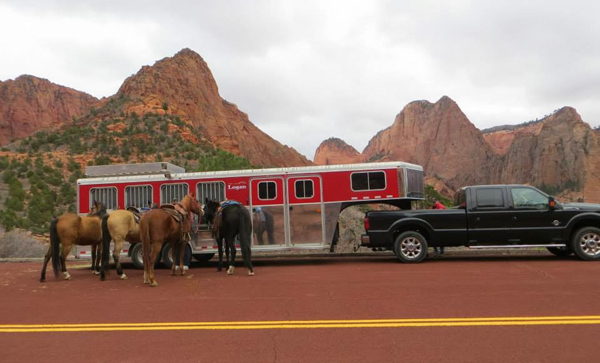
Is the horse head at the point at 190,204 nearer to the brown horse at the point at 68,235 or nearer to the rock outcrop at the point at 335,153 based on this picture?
the brown horse at the point at 68,235

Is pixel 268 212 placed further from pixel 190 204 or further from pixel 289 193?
pixel 190 204

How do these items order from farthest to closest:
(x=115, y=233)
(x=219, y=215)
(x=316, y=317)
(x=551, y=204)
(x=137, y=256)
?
(x=137, y=256) → (x=551, y=204) → (x=219, y=215) → (x=115, y=233) → (x=316, y=317)

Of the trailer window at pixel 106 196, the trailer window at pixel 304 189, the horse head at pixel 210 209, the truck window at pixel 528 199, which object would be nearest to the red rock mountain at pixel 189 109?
the trailer window at pixel 106 196

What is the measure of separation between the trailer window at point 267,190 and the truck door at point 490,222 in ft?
17.8

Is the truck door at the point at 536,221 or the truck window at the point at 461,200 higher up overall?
the truck window at the point at 461,200

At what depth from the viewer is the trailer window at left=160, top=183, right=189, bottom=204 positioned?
1388 cm

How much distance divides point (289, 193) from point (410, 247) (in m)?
3.68

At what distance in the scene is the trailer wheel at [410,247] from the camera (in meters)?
12.7

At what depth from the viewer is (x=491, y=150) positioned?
95875mm

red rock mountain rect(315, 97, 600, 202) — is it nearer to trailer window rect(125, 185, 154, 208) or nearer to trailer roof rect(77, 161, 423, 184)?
trailer roof rect(77, 161, 423, 184)

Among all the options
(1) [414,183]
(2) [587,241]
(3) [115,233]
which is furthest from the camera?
(1) [414,183]

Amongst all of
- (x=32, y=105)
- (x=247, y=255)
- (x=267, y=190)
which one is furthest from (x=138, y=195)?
(x=32, y=105)

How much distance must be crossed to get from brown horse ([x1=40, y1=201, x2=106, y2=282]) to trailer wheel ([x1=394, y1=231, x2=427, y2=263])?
25.4ft

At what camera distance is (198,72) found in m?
68.8
